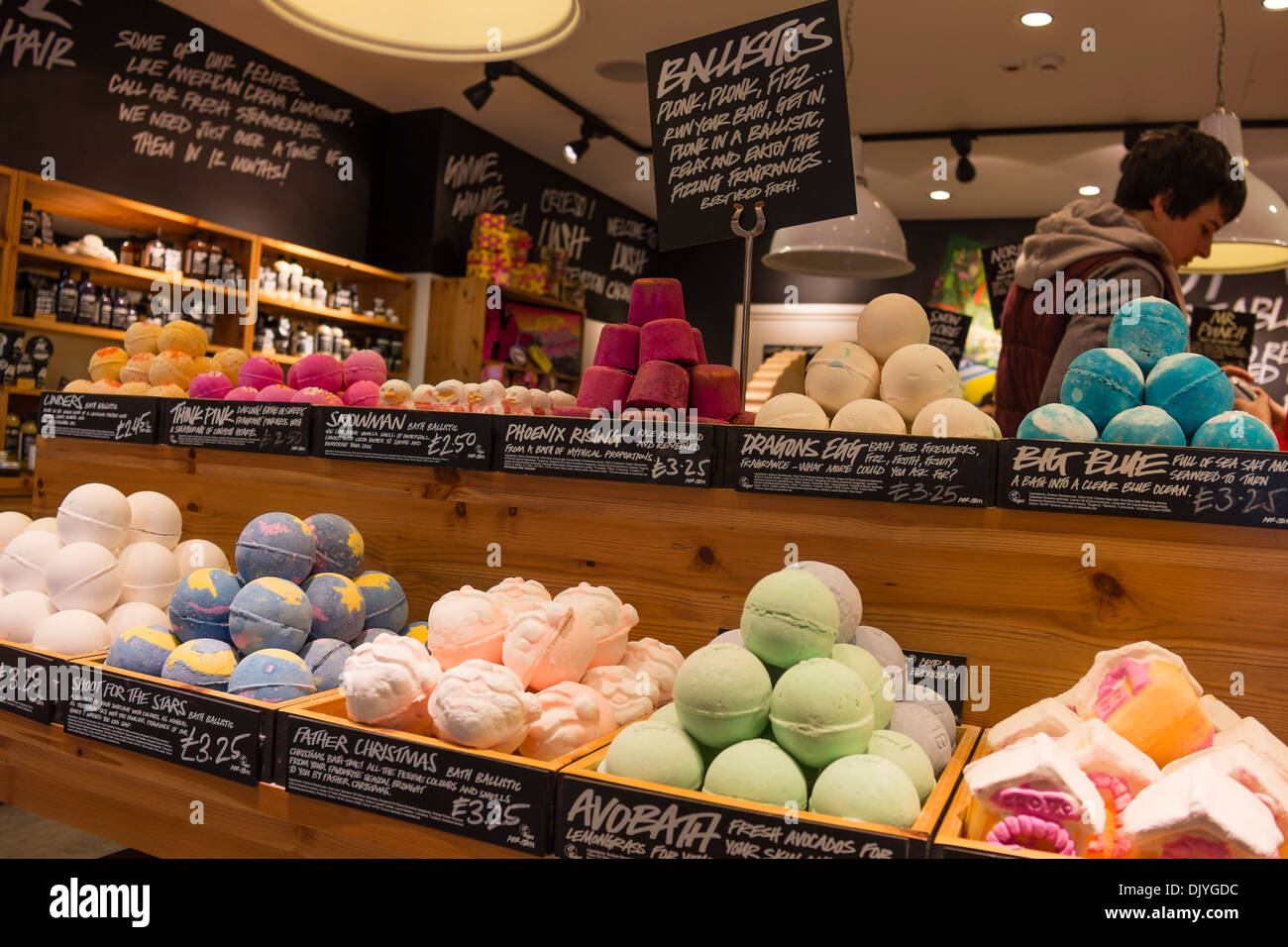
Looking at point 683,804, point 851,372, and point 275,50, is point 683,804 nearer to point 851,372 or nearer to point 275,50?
point 851,372

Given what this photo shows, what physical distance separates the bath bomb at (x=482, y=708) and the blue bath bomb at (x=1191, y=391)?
963mm

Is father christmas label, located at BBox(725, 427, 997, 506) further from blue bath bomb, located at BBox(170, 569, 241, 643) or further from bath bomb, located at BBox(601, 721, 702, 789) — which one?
blue bath bomb, located at BBox(170, 569, 241, 643)

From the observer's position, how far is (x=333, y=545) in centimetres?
153

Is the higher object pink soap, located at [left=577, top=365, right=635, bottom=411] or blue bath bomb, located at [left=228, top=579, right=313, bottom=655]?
pink soap, located at [left=577, top=365, right=635, bottom=411]

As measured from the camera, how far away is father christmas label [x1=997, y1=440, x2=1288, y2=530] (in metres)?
1.17

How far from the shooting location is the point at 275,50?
18.6 feet

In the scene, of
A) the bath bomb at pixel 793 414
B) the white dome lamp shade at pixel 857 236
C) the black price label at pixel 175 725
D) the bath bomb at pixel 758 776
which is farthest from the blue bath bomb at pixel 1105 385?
the white dome lamp shade at pixel 857 236

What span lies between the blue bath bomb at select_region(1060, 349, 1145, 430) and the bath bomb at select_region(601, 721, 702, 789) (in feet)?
2.53

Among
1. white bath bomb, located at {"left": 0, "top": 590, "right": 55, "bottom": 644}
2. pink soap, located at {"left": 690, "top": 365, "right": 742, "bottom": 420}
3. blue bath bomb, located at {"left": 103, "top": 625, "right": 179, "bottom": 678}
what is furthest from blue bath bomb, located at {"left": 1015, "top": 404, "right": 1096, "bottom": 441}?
white bath bomb, located at {"left": 0, "top": 590, "right": 55, "bottom": 644}

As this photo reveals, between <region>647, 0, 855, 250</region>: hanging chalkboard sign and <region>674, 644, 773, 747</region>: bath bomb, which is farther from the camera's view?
<region>647, 0, 855, 250</region>: hanging chalkboard sign

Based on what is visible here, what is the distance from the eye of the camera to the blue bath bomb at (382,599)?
4.95 feet

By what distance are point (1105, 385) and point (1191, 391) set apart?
0.11m

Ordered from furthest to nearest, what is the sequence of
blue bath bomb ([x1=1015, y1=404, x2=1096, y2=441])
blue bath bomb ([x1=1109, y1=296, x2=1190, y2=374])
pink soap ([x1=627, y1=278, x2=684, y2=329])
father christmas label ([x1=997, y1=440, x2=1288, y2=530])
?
pink soap ([x1=627, y1=278, x2=684, y2=329]), blue bath bomb ([x1=1109, y1=296, x2=1190, y2=374]), blue bath bomb ([x1=1015, y1=404, x2=1096, y2=441]), father christmas label ([x1=997, y1=440, x2=1288, y2=530])
